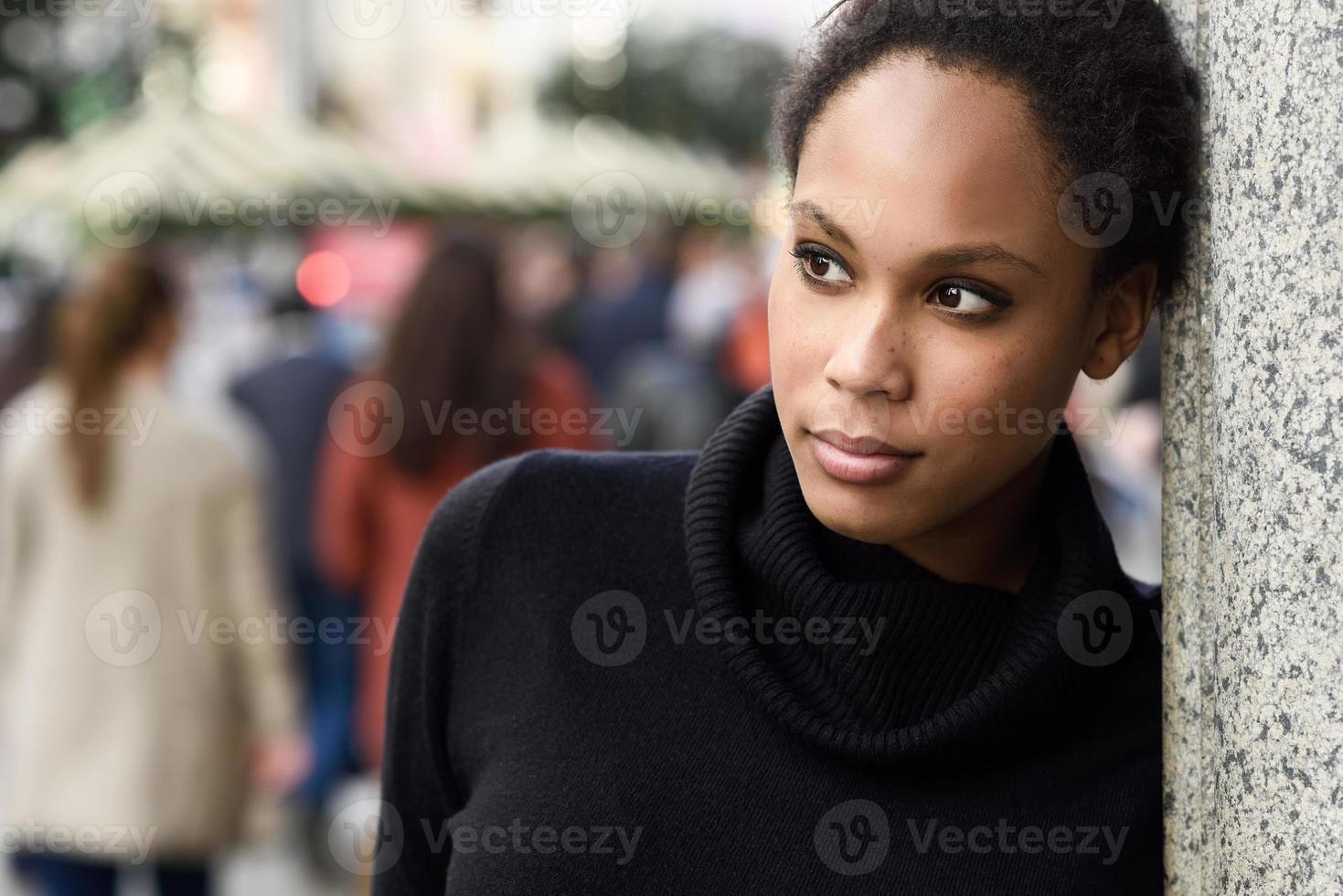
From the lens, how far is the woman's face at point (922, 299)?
161 centimetres

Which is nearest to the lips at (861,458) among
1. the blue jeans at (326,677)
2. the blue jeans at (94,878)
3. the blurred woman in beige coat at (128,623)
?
the blurred woman in beige coat at (128,623)

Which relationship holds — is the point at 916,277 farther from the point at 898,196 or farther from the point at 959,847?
the point at 959,847

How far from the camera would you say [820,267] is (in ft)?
5.67

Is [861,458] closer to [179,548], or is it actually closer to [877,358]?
[877,358]

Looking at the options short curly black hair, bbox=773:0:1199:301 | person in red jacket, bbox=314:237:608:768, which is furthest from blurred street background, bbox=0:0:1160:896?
short curly black hair, bbox=773:0:1199:301

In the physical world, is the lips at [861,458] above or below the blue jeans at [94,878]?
above

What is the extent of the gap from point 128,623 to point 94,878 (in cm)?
73

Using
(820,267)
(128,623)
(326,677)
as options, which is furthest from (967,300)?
(326,677)

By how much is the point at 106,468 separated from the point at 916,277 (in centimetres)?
342

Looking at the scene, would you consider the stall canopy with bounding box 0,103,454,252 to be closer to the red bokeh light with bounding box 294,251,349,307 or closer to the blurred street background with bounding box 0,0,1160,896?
the blurred street background with bounding box 0,0,1160,896

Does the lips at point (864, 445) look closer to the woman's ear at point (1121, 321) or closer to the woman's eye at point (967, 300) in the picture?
the woman's eye at point (967, 300)

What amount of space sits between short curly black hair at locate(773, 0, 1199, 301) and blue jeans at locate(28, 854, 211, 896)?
3540 mm

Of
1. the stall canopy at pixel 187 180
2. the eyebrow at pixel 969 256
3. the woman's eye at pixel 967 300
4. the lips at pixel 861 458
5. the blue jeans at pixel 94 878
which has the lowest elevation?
the blue jeans at pixel 94 878

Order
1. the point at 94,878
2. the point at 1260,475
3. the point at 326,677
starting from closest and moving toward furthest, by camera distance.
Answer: the point at 1260,475
the point at 94,878
the point at 326,677
